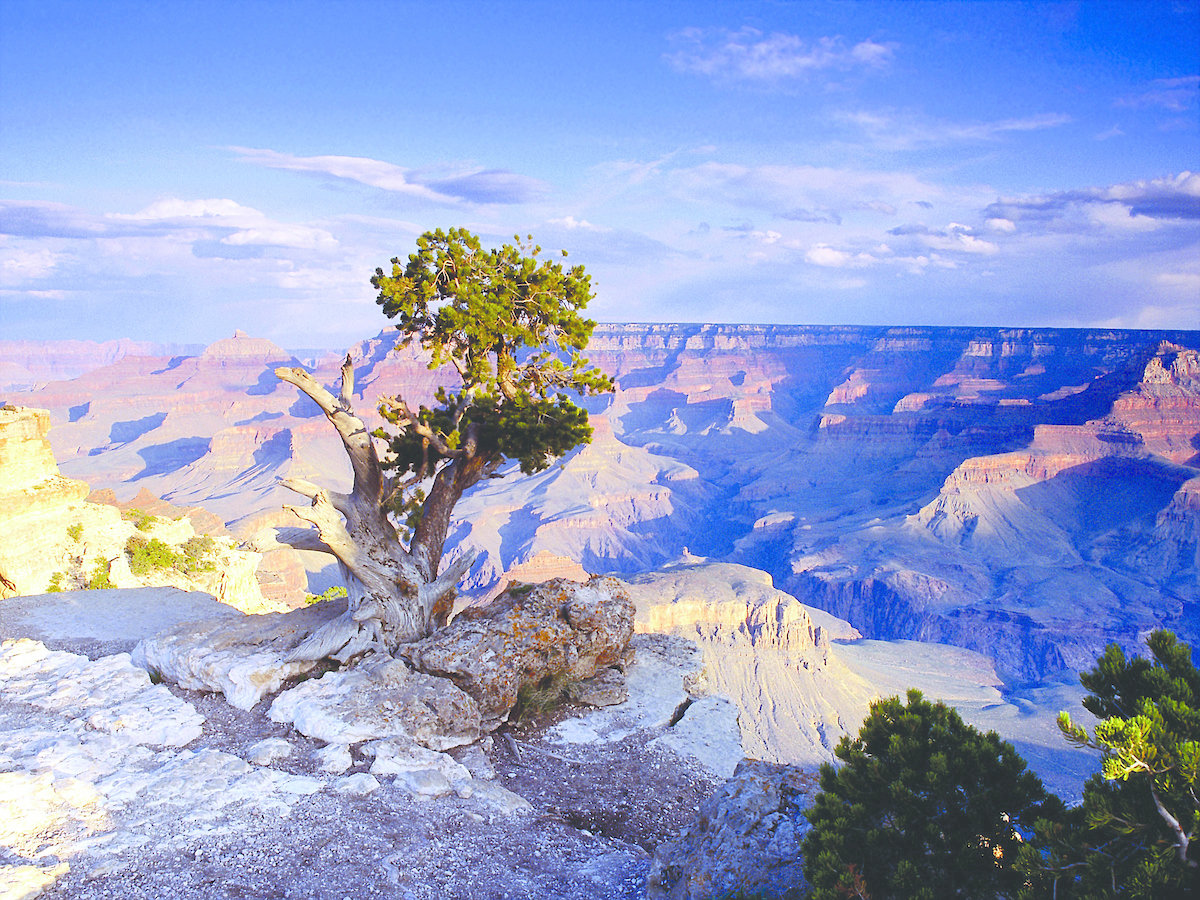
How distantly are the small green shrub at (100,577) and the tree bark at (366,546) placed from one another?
17.0 metres

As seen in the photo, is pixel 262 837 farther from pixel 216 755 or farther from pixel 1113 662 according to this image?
pixel 1113 662

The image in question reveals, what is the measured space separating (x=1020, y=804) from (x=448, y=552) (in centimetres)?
14309

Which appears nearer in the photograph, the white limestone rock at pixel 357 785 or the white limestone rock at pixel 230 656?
the white limestone rock at pixel 357 785

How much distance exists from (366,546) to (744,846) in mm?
10780

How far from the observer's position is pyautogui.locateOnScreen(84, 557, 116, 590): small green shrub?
27.4 metres

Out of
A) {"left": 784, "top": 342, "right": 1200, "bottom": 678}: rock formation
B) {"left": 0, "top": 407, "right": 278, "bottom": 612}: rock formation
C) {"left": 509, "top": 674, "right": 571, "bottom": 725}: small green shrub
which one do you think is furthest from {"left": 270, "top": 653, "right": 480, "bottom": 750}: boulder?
{"left": 784, "top": 342, "right": 1200, "bottom": 678}: rock formation

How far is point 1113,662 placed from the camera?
5.72 metres

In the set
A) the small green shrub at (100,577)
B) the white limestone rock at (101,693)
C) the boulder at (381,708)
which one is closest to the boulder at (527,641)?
the boulder at (381,708)

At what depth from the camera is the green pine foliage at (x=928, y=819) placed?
5.92 metres

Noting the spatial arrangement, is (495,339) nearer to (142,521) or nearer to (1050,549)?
(142,521)

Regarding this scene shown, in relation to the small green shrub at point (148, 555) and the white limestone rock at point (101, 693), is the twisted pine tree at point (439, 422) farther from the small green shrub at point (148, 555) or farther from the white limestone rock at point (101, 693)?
the small green shrub at point (148, 555)

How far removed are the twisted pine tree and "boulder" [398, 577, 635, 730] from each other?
1503mm

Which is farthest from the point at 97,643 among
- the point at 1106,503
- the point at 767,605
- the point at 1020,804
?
the point at 1106,503

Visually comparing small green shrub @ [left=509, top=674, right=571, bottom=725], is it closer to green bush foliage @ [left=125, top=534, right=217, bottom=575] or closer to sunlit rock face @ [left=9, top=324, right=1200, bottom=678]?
green bush foliage @ [left=125, top=534, right=217, bottom=575]
